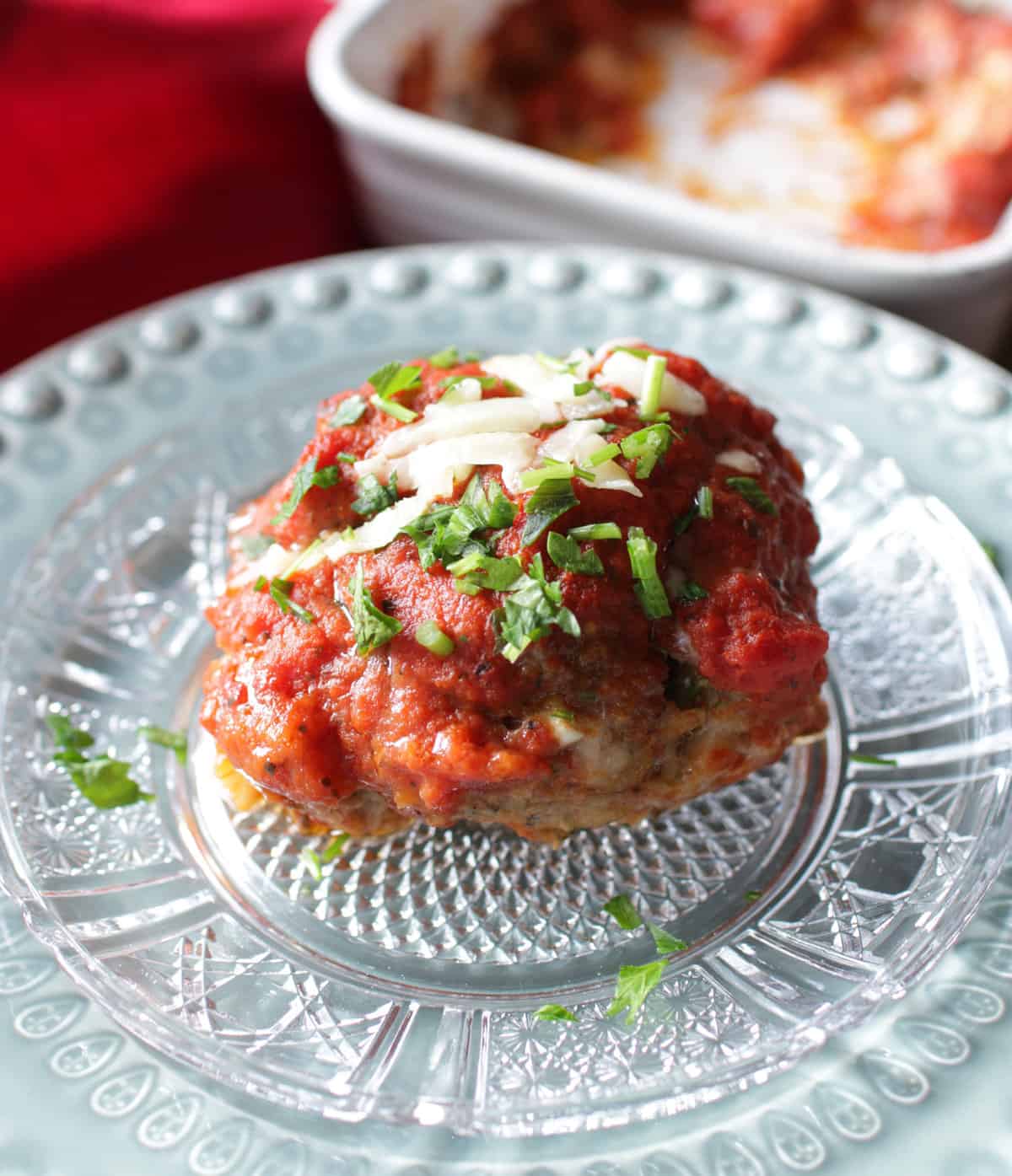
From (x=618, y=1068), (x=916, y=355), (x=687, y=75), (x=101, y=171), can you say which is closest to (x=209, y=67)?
(x=101, y=171)

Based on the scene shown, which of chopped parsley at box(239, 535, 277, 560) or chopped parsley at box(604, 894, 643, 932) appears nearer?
chopped parsley at box(604, 894, 643, 932)

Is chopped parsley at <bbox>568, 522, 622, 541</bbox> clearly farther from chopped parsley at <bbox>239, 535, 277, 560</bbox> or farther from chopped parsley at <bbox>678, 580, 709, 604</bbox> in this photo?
chopped parsley at <bbox>239, 535, 277, 560</bbox>

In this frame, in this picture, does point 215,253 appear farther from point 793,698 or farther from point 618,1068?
point 618,1068

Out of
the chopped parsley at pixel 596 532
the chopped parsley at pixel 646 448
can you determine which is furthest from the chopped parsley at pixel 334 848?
the chopped parsley at pixel 646 448

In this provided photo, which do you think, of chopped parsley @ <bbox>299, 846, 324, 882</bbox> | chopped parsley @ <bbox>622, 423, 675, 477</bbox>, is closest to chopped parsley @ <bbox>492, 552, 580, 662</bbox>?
chopped parsley @ <bbox>622, 423, 675, 477</bbox>

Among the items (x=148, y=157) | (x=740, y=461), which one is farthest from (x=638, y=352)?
(x=148, y=157)

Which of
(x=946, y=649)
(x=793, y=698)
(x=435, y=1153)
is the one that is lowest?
(x=435, y=1153)

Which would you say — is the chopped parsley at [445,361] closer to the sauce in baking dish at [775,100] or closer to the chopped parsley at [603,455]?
the chopped parsley at [603,455]

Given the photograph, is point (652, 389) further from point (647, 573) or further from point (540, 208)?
point (540, 208)
